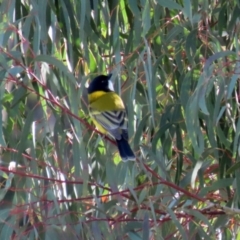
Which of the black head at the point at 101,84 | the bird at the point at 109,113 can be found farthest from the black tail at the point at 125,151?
the black head at the point at 101,84

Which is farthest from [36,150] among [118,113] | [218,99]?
[218,99]

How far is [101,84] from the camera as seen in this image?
3027mm

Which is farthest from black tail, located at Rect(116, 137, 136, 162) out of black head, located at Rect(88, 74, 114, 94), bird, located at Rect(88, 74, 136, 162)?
black head, located at Rect(88, 74, 114, 94)

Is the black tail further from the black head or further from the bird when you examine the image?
the black head

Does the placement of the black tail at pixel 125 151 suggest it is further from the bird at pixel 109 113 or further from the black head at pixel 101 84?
the black head at pixel 101 84

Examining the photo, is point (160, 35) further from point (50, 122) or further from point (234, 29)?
point (50, 122)

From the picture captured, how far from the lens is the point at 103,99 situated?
3020 mm

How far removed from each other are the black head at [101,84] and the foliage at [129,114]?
10cm

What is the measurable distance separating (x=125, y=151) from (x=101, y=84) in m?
0.78

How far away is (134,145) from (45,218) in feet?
1.17

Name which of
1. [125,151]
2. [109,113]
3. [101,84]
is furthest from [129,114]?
[101,84]

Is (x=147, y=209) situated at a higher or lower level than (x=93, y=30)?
lower

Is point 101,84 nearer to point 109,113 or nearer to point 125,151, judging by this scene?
point 109,113

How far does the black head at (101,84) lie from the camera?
286 cm
